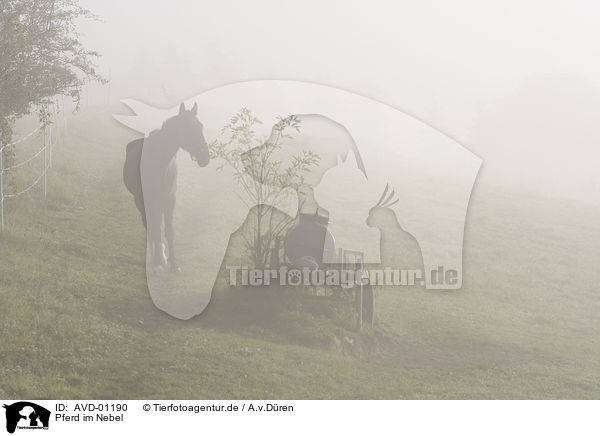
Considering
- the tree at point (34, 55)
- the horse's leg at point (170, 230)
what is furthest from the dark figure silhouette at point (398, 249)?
the tree at point (34, 55)

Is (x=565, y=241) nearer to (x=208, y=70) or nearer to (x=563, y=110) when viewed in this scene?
(x=563, y=110)

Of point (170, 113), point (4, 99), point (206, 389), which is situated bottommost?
point (206, 389)

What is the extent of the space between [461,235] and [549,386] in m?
18.4

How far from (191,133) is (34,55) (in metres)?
8.13

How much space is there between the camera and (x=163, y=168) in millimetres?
13500

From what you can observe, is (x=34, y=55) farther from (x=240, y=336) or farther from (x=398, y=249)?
(x=398, y=249)

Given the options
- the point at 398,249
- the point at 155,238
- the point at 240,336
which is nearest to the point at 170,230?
the point at 155,238

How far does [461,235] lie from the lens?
28.3 m
